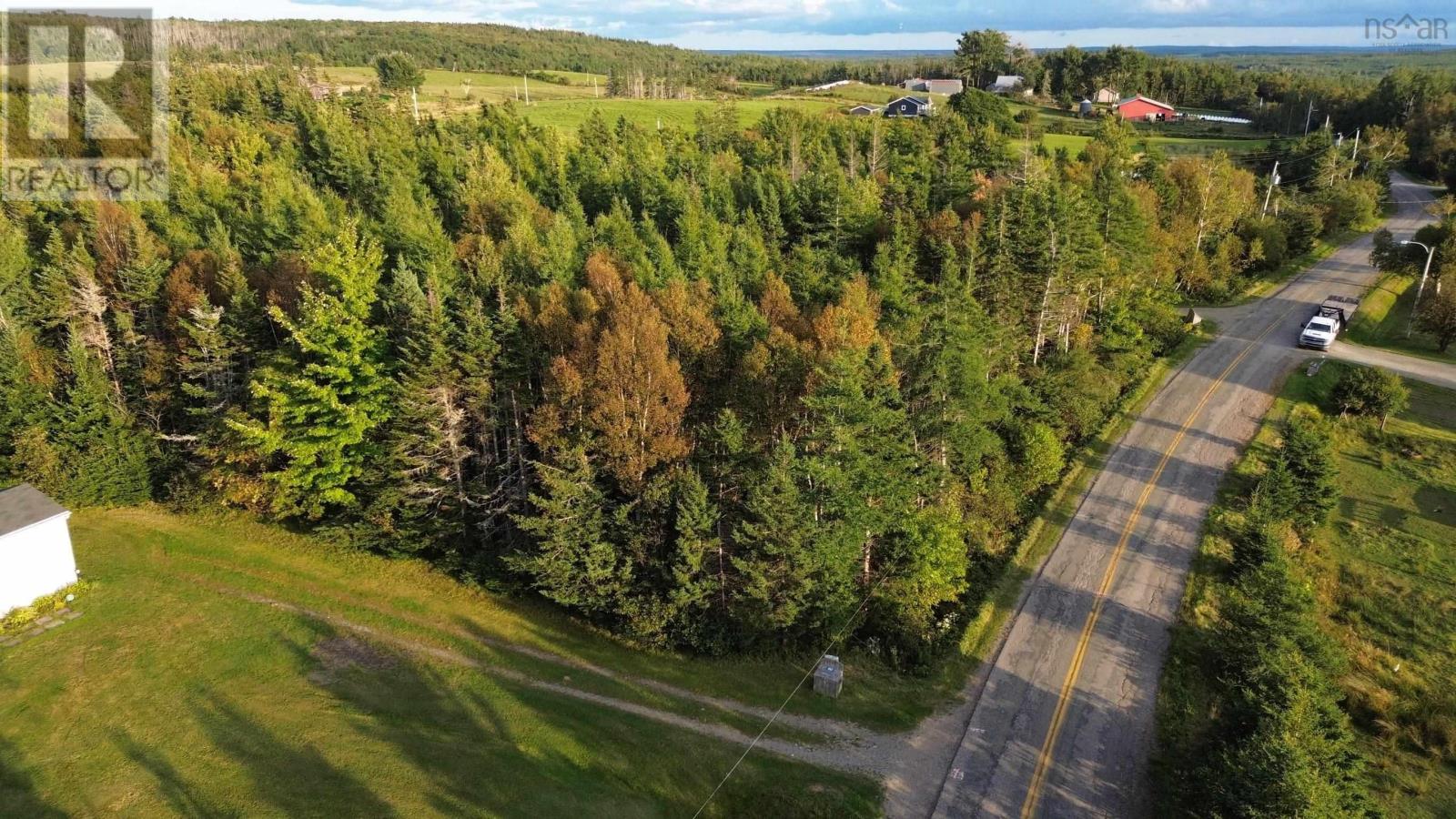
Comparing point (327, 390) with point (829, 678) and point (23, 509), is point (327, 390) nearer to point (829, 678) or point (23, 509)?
point (23, 509)

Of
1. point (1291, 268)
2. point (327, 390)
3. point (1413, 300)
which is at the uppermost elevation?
point (1291, 268)

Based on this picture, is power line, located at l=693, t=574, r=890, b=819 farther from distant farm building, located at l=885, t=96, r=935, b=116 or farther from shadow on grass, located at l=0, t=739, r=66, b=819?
distant farm building, located at l=885, t=96, r=935, b=116

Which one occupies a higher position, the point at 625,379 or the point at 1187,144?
the point at 1187,144

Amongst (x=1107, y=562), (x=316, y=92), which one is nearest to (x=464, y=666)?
(x=1107, y=562)

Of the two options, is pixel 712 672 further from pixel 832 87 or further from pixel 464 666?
pixel 832 87

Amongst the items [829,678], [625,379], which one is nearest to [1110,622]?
[829,678]

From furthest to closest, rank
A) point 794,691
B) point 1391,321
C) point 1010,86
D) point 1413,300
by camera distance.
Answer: point 1010,86
point 1413,300
point 1391,321
point 794,691

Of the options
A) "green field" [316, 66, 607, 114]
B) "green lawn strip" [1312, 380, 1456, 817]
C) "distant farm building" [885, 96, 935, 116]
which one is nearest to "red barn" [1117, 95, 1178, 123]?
"distant farm building" [885, 96, 935, 116]
